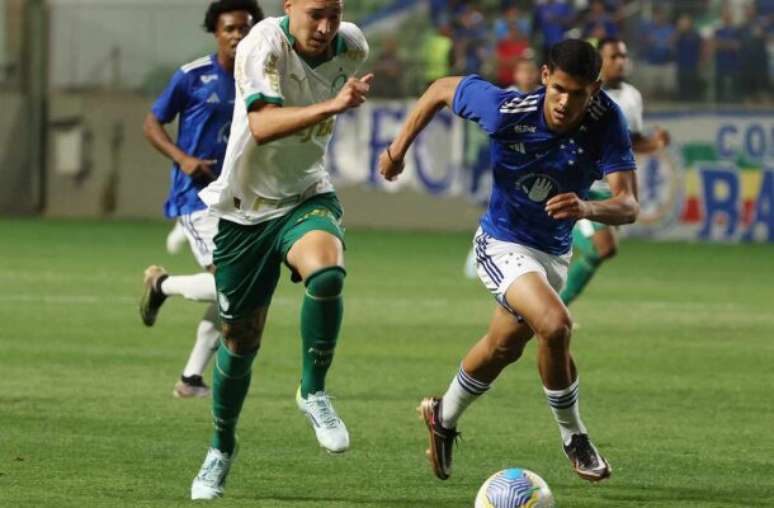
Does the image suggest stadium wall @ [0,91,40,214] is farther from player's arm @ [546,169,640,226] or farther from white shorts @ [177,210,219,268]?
player's arm @ [546,169,640,226]

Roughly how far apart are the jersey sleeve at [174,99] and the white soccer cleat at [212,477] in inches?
170

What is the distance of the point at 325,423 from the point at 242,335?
0.51 m

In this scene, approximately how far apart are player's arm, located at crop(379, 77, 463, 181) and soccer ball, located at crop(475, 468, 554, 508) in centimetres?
161

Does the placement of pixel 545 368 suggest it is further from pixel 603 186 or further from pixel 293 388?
pixel 603 186

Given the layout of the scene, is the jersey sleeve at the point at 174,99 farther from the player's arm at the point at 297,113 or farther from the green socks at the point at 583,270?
the player's arm at the point at 297,113

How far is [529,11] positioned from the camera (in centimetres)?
2878

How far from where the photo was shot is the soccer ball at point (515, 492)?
7.21m

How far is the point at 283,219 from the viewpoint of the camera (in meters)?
7.99

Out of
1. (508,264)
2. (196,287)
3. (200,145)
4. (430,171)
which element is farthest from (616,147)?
(430,171)

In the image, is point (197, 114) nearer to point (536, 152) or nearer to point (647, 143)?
point (536, 152)

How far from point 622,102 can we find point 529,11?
13.7 metres

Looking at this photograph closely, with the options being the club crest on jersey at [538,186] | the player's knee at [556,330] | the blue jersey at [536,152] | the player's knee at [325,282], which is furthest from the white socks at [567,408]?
the player's knee at [325,282]

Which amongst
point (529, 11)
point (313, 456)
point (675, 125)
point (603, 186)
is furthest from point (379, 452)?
point (529, 11)

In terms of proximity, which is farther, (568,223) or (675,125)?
(675,125)
